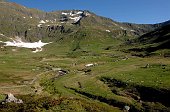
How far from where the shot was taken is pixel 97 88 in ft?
350

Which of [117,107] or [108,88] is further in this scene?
[108,88]

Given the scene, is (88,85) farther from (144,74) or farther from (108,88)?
(144,74)

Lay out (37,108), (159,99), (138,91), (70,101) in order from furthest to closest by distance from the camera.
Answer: (138,91)
(159,99)
(70,101)
(37,108)

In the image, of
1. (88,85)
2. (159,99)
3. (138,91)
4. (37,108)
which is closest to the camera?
(37,108)

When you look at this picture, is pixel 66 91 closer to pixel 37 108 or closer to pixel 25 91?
pixel 25 91

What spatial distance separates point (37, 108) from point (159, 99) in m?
40.6

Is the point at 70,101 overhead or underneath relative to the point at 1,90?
overhead

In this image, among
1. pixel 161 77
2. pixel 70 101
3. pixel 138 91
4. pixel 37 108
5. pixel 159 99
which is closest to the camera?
pixel 37 108

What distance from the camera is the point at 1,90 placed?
117 m

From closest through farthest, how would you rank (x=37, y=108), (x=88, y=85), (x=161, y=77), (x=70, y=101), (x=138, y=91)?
(x=37, y=108) < (x=70, y=101) < (x=138, y=91) < (x=161, y=77) < (x=88, y=85)

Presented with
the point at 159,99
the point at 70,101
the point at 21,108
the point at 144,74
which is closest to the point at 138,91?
the point at 159,99

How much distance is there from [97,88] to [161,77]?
2072cm

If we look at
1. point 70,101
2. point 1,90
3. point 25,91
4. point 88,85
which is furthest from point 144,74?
point 70,101

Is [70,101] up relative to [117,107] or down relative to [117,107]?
up
